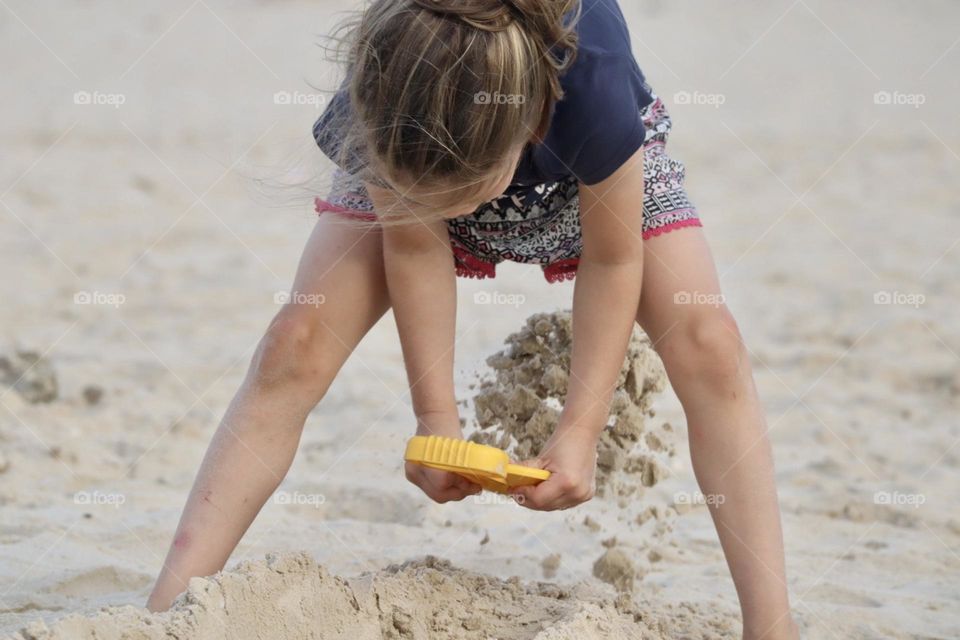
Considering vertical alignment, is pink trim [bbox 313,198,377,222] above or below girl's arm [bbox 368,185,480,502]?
above

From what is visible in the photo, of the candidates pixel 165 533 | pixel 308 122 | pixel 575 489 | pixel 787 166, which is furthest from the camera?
pixel 308 122

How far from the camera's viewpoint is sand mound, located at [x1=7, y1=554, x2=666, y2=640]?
1382 mm

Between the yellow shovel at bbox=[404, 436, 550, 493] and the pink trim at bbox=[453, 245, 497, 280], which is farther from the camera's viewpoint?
the pink trim at bbox=[453, 245, 497, 280]

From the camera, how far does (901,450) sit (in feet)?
9.25

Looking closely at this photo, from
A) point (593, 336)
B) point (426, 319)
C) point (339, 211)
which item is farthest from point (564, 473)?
point (339, 211)

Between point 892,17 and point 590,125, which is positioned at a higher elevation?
point 892,17

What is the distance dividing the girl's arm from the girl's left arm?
0.17 meters

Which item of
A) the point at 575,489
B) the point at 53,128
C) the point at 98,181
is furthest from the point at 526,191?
the point at 53,128

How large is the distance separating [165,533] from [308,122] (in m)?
3.94

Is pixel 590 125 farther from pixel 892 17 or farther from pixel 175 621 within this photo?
pixel 892 17

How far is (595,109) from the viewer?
1511 mm

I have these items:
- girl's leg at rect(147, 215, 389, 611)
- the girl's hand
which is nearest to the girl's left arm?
the girl's hand

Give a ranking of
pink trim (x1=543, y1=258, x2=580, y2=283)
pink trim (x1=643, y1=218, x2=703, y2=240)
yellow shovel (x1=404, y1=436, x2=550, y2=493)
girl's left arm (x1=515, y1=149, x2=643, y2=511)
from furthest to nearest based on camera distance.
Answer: pink trim (x1=543, y1=258, x2=580, y2=283) → pink trim (x1=643, y1=218, x2=703, y2=240) → girl's left arm (x1=515, y1=149, x2=643, y2=511) → yellow shovel (x1=404, y1=436, x2=550, y2=493)

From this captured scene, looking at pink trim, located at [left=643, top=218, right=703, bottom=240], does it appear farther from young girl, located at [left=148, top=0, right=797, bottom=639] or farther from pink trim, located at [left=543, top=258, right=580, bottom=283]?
pink trim, located at [left=543, top=258, right=580, bottom=283]
